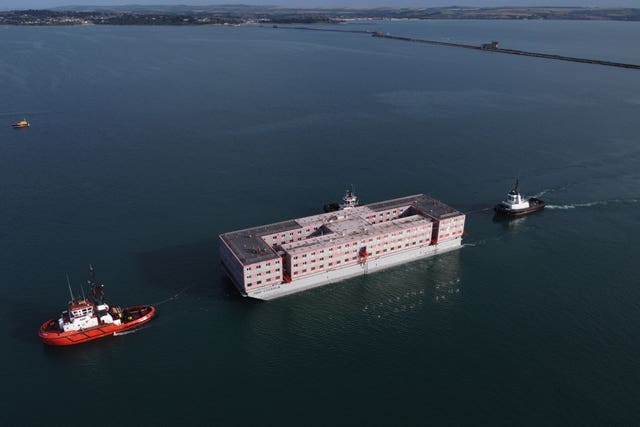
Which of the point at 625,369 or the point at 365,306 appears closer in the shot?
the point at 625,369

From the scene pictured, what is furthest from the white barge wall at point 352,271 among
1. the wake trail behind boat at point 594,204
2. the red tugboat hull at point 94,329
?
the wake trail behind boat at point 594,204

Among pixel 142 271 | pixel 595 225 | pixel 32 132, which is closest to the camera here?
pixel 142 271

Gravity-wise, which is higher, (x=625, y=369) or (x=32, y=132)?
(x=32, y=132)

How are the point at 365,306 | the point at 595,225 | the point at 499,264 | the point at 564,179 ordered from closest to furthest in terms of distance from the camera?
the point at 365,306, the point at 499,264, the point at 595,225, the point at 564,179

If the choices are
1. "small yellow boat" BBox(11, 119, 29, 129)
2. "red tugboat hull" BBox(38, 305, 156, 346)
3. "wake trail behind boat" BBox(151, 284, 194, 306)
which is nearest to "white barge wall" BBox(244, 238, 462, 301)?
"wake trail behind boat" BBox(151, 284, 194, 306)

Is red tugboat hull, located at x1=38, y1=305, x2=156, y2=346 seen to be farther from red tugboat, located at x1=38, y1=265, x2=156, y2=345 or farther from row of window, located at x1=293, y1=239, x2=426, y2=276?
row of window, located at x1=293, y1=239, x2=426, y2=276

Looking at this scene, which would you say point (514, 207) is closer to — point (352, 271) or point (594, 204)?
point (594, 204)

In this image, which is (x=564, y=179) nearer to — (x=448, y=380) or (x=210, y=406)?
(x=448, y=380)

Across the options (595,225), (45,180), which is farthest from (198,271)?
(595,225)
